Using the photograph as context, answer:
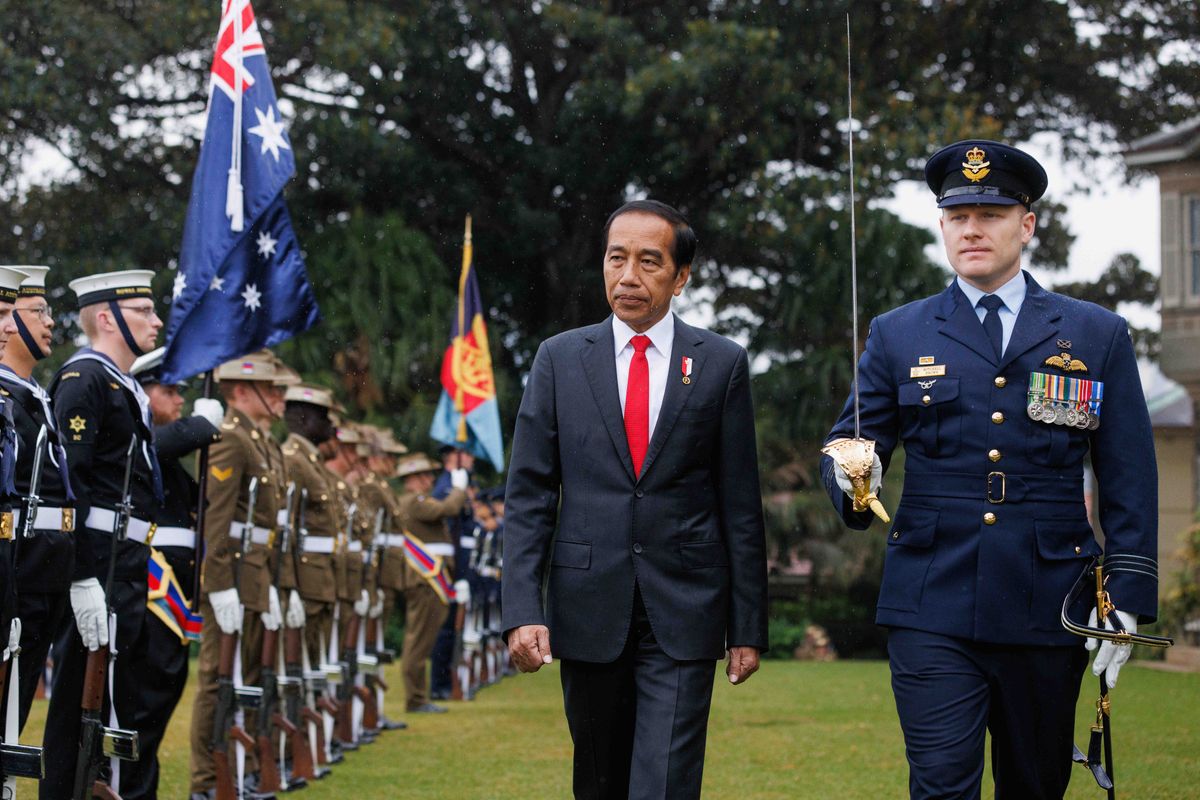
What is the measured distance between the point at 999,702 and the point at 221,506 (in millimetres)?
4692

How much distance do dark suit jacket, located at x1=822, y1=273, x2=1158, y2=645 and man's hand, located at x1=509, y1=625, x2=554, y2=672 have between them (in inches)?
33.0

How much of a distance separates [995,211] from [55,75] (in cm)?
1903

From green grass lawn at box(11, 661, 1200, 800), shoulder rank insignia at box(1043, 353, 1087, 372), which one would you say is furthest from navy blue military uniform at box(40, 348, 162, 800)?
shoulder rank insignia at box(1043, 353, 1087, 372)

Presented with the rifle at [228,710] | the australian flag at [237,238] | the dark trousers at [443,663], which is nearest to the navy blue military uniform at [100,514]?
the rifle at [228,710]

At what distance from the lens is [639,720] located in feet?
15.9

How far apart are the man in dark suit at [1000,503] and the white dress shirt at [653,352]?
0.51 metres

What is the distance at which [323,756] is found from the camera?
33.2 feet

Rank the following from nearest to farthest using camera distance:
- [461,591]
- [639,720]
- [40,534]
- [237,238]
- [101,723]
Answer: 1. [639,720]
2. [40,534]
3. [101,723]
4. [237,238]
5. [461,591]

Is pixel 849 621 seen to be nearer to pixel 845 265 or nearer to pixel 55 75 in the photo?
pixel 845 265

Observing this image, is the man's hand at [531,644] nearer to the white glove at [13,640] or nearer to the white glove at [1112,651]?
the white glove at [1112,651]

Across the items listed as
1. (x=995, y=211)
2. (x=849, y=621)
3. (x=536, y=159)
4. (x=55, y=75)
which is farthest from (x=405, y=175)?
(x=995, y=211)

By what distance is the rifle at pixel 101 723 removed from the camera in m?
6.65

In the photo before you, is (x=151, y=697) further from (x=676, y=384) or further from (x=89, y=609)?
(x=676, y=384)

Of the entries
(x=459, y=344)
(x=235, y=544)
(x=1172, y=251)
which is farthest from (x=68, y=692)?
(x=1172, y=251)
